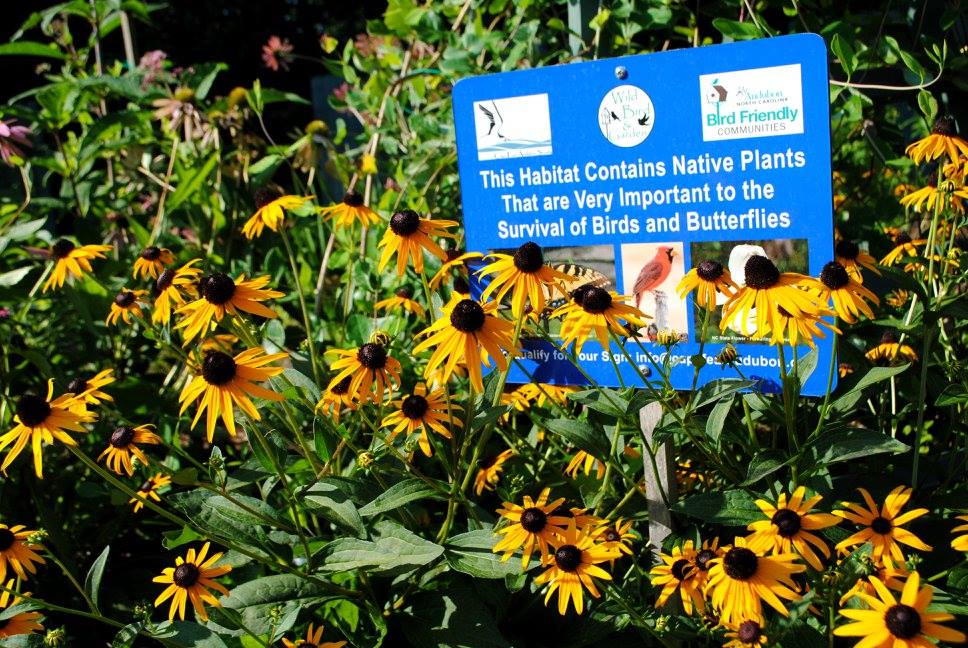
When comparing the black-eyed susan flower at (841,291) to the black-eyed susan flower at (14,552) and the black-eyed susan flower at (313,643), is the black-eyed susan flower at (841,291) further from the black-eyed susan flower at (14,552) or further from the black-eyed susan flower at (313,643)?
the black-eyed susan flower at (14,552)

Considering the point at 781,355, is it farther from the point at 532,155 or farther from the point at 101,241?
the point at 101,241

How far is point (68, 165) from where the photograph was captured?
276cm

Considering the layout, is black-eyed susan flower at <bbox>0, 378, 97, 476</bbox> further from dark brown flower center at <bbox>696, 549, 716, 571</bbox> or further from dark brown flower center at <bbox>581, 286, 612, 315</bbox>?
dark brown flower center at <bbox>696, 549, 716, 571</bbox>

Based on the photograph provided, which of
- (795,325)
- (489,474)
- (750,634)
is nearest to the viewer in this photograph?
(750,634)

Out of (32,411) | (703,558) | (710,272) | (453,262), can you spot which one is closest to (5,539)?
(32,411)

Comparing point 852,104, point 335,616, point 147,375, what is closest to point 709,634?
point 335,616

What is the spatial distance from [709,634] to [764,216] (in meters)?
0.71

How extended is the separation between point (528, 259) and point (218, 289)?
51cm

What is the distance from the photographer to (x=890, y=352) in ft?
6.03

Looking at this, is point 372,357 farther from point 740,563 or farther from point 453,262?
point 740,563

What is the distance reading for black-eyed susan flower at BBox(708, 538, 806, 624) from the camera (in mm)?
1178

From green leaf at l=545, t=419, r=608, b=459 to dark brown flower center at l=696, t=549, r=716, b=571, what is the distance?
0.87ft

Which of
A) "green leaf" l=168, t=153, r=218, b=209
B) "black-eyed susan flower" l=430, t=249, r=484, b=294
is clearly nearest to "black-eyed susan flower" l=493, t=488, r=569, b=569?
"black-eyed susan flower" l=430, t=249, r=484, b=294

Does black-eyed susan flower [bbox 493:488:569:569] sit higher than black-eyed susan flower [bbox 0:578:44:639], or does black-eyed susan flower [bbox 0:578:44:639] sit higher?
black-eyed susan flower [bbox 493:488:569:569]
